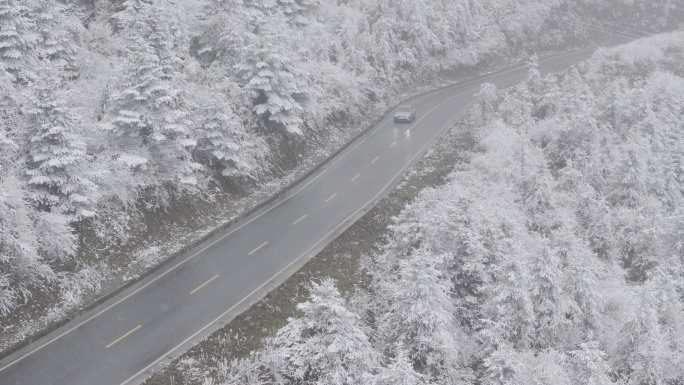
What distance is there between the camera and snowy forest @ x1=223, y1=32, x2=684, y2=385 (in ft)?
48.2

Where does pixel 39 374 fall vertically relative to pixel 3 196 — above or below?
below

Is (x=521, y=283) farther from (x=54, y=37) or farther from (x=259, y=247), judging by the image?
(x=54, y=37)

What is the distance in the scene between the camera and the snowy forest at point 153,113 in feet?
59.8

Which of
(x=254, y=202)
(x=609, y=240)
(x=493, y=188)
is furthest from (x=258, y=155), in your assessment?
(x=609, y=240)

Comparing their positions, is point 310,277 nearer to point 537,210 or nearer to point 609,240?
point 537,210

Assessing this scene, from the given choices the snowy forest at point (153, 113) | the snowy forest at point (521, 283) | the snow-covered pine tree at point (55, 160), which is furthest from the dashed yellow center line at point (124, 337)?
the snow-covered pine tree at point (55, 160)

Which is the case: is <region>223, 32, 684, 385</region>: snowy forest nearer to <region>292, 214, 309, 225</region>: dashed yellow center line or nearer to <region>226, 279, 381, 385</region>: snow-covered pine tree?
<region>226, 279, 381, 385</region>: snow-covered pine tree

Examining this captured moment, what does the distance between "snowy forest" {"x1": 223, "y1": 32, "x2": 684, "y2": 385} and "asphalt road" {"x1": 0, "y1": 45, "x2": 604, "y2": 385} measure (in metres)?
2.67

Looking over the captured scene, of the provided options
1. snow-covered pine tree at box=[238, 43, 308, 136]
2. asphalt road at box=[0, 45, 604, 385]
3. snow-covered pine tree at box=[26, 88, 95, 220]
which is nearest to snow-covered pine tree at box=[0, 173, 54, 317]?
snow-covered pine tree at box=[26, 88, 95, 220]

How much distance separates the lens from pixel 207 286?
1995 cm

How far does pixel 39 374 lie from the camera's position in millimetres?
15492

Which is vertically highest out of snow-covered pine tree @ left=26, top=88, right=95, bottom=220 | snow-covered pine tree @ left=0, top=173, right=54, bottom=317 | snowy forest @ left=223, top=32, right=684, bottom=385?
snow-covered pine tree @ left=26, top=88, right=95, bottom=220

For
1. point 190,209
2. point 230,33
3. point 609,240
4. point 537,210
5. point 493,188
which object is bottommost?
point 609,240

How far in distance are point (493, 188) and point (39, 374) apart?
857 inches
